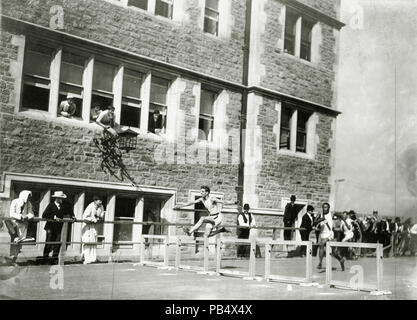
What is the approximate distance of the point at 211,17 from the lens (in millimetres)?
10992

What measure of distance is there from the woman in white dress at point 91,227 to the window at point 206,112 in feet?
8.10

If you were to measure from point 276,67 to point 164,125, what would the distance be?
2.73 meters

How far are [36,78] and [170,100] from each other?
2.67 m

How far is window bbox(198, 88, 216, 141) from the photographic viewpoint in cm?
1074

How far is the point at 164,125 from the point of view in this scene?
33.9 ft

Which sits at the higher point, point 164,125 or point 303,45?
point 303,45

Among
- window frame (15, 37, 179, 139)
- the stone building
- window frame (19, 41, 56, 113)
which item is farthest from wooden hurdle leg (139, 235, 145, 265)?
window frame (19, 41, 56, 113)

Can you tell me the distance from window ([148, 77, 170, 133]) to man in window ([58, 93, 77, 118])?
1.49 meters

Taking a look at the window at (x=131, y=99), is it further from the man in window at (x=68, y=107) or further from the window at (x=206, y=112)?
the window at (x=206, y=112)

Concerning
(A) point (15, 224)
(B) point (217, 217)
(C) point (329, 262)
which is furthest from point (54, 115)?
(C) point (329, 262)

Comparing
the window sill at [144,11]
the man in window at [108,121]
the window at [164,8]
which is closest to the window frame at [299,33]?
the window sill at [144,11]

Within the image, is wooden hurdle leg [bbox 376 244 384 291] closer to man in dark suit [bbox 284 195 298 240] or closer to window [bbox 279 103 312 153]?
man in dark suit [bbox 284 195 298 240]
